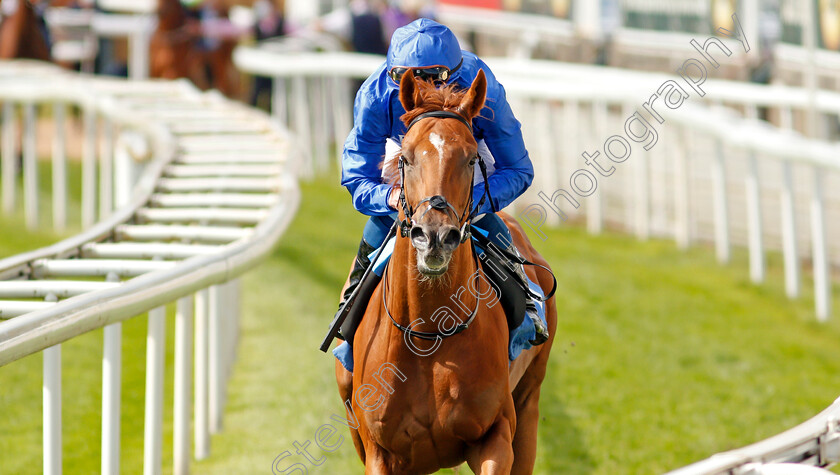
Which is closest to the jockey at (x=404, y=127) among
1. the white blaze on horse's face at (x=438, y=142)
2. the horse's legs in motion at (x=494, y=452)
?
the white blaze on horse's face at (x=438, y=142)

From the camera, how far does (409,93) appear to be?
10.6 feet

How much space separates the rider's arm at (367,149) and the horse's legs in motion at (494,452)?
820mm

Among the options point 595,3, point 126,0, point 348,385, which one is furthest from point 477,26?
point 348,385

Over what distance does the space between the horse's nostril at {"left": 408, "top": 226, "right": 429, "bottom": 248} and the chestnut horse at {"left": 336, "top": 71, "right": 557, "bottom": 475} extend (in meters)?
0.16

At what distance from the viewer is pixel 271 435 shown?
211 inches

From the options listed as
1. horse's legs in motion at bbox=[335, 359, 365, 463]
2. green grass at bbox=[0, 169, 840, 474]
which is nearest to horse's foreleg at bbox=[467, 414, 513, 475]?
horse's legs in motion at bbox=[335, 359, 365, 463]

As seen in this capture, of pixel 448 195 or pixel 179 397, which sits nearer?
pixel 448 195

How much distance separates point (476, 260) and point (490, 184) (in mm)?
267

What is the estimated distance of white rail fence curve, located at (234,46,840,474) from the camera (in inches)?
299

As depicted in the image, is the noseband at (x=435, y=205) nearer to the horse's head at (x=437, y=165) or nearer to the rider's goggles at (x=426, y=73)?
the horse's head at (x=437, y=165)

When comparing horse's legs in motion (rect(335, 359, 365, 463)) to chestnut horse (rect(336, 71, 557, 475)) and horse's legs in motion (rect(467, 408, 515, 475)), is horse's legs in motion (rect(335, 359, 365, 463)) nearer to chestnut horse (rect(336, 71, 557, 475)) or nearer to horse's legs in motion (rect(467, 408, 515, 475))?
chestnut horse (rect(336, 71, 557, 475))

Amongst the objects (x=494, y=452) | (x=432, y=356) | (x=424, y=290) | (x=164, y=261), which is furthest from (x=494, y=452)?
(x=164, y=261)

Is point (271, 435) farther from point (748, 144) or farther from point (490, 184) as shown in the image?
point (748, 144)

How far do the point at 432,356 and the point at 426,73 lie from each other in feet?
3.08
